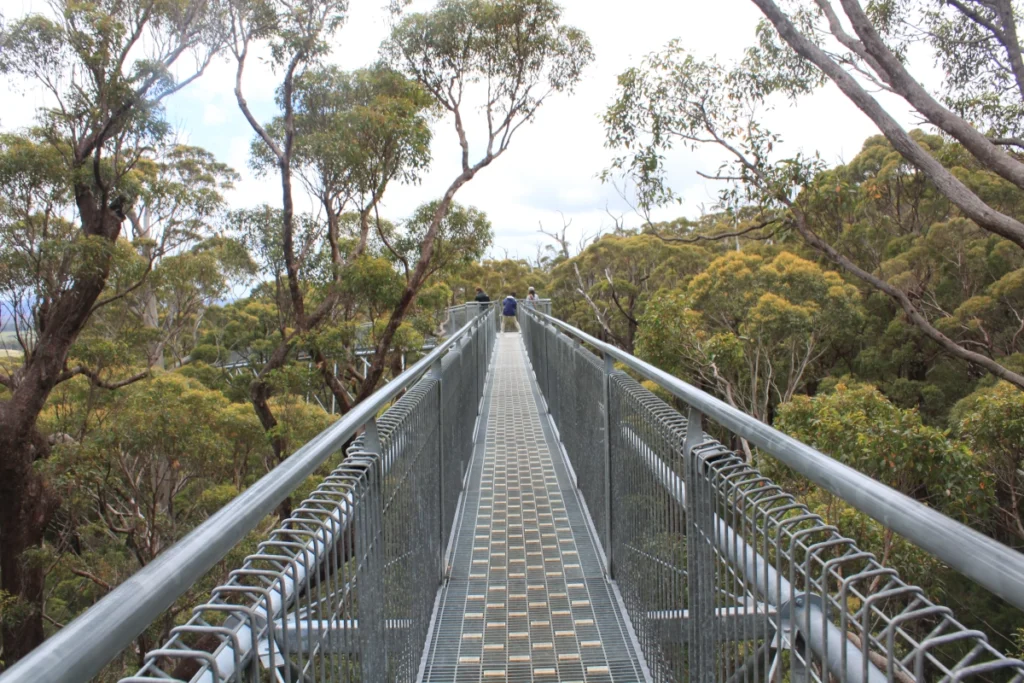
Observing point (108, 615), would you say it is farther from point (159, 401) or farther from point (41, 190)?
point (41, 190)

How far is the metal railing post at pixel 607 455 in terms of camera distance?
12.2 feet

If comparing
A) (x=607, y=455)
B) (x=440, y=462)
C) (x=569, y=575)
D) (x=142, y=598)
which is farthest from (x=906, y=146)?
(x=142, y=598)

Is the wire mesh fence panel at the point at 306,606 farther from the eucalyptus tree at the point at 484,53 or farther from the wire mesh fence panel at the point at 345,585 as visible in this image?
the eucalyptus tree at the point at 484,53

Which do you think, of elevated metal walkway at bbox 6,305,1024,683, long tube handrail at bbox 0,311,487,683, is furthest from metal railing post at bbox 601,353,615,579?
long tube handrail at bbox 0,311,487,683

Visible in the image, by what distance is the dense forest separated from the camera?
33.0 feet

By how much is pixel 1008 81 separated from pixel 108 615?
1334 centimetres

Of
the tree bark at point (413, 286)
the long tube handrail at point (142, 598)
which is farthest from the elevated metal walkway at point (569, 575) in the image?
the tree bark at point (413, 286)

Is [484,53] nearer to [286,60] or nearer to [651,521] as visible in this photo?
[286,60]

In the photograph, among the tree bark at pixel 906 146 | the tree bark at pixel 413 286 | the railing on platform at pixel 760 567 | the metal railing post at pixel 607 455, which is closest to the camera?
the railing on platform at pixel 760 567

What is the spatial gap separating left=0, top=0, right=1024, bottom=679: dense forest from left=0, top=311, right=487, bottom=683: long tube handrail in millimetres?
7187

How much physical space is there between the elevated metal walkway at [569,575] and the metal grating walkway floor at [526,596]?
0.6 inches

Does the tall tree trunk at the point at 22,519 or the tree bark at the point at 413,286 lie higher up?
the tree bark at the point at 413,286

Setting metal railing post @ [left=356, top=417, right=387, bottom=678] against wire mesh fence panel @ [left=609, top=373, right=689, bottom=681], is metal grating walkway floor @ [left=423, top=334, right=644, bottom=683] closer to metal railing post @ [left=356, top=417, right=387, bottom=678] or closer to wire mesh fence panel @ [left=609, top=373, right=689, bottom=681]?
wire mesh fence panel @ [left=609, top=373, right=689, bottom=681]

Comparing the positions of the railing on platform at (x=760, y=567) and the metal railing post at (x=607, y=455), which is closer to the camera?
the railing on platform at (x=760, y=567)
